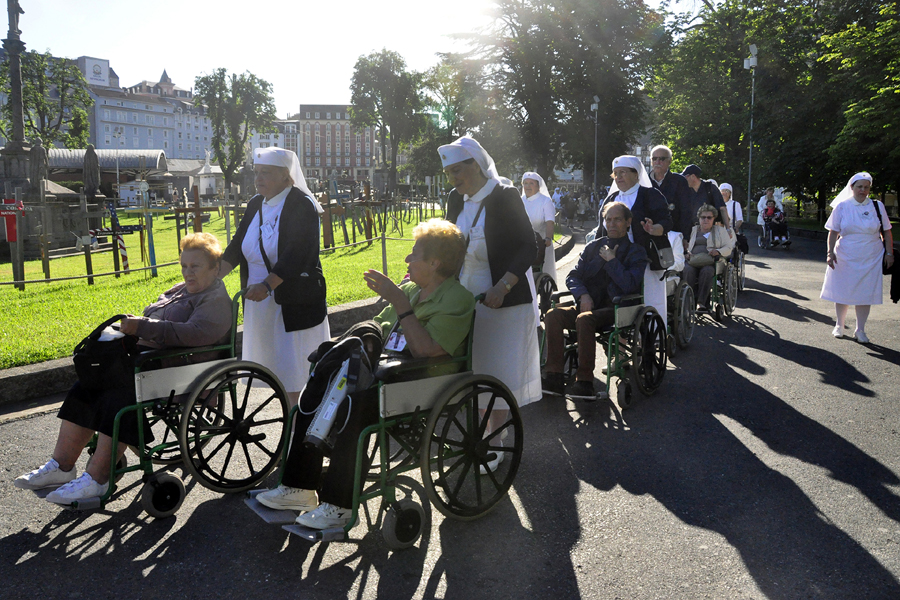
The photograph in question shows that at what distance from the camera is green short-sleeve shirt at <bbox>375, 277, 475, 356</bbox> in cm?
373

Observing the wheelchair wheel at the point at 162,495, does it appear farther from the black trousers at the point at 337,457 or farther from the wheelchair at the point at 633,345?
the wheelchair at the point at 633,345

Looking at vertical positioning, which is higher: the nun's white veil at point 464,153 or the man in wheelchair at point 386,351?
the nun's white veil at point 464,153

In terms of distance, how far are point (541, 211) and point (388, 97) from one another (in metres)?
75.0

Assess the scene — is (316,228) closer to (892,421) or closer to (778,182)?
(892,421)

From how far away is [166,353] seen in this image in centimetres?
405

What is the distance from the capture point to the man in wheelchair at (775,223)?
74.1 ft

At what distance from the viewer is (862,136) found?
27016 mm

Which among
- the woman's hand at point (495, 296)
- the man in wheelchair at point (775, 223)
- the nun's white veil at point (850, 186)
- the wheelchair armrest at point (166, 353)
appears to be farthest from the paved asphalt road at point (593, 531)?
the man in wheelchair at point (775, 223)

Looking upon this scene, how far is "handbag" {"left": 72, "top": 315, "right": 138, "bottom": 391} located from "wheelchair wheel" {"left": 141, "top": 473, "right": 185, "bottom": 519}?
0.51 meters

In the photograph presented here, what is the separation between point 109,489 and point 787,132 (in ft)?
114

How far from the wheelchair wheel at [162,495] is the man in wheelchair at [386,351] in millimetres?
546

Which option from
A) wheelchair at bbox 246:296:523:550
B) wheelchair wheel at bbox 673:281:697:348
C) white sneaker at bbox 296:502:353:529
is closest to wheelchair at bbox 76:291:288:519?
wheelchair at bbox 246:296:523:550

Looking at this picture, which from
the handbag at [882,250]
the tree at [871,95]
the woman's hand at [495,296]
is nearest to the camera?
the woman's hand at [495,296]

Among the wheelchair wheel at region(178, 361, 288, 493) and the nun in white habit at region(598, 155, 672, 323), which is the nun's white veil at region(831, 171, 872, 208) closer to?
the nun in white habit at region(598, 155, 672, 323)
